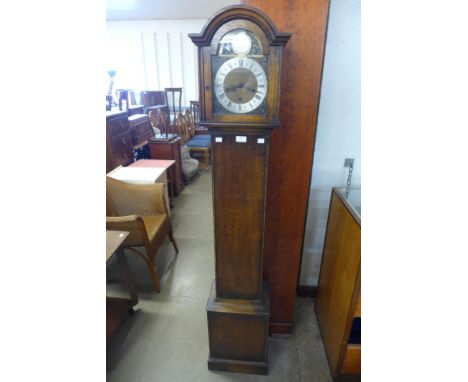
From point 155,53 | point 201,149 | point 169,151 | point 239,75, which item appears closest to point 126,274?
point 239,75

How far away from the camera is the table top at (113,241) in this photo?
1.34m

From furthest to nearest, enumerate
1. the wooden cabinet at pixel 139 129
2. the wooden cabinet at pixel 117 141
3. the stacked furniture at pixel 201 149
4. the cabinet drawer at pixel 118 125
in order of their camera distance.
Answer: the stacked furniture at pixel 201 149
the wooden cabinet at pixel 139 129
the cabinet drawer at pixel 118 125
the wooden cabinet at pixel 117 141

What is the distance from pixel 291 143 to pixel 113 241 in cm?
109

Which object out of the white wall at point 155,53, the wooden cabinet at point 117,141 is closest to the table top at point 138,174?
the wooden cabinet at point 117,141

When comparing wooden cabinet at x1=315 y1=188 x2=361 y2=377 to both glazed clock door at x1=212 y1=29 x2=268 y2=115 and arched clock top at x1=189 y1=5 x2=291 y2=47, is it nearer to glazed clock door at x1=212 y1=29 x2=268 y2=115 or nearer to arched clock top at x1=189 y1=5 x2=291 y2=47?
glazed clock door at x1=212 y1=29 x2=268 y2=115

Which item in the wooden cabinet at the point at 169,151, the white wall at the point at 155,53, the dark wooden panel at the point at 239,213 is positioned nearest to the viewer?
the dark wooden panel at the point at 239,213

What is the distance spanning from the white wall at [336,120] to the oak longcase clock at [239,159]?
1.95 feet

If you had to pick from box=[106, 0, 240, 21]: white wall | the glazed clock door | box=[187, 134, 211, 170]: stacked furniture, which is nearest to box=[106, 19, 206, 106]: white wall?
box=[106, 0, 240, 21]: white wall

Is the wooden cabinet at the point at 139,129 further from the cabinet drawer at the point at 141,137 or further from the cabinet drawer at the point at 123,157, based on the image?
the cabinet drawer at the point at 123,157

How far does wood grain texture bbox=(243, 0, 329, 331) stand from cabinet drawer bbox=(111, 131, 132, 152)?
87.3 inches

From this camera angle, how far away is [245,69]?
93cm
